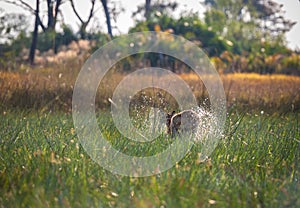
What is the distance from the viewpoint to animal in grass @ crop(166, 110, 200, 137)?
138 inches

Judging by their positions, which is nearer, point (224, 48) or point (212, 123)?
point (212, 123)

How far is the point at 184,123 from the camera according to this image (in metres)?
3.50

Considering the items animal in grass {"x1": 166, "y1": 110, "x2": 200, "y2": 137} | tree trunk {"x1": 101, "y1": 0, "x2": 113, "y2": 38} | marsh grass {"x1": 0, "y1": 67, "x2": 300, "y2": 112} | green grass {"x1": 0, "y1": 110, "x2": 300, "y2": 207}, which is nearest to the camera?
green grass {"x1": 0, "y1": 110, "x2": 300, "y2": 207}

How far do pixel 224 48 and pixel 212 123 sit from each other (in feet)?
27.9

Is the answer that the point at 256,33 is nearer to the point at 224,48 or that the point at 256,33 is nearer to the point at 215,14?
the point at 215,14

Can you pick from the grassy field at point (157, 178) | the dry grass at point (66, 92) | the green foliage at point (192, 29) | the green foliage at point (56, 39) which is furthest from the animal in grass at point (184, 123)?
the green foliage at point (192, 29)

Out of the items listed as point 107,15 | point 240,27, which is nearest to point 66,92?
point 107,15

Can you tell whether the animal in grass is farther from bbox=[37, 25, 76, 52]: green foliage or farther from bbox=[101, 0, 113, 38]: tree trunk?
bbox=[101, 0, 113, 38]: tree trunk

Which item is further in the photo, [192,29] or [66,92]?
[192,29]

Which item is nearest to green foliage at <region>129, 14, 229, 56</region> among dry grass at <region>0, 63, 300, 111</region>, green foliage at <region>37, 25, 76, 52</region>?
green foliage at <region>37, 25, 76, 52</region>

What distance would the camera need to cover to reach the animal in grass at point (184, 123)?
3494 millimetres

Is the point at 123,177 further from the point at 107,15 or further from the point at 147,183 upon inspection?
the point at 107,15

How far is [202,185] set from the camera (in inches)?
87.9

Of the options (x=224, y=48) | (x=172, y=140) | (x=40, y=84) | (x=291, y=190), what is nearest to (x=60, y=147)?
(x=172, y=140)
